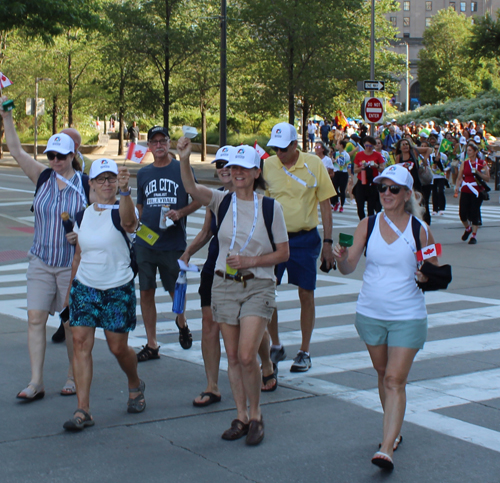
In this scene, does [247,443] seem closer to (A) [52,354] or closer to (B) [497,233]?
(A) [52,354]

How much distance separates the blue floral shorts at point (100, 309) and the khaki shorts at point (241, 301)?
65 centimetres

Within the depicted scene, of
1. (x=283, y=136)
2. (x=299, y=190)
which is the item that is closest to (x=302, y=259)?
(x=299, y=190)

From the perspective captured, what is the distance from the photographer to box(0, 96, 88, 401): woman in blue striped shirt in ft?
18.9

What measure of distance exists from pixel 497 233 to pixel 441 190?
3.58 meters

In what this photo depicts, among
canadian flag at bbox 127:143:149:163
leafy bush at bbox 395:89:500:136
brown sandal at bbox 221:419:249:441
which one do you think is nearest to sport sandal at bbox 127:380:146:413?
brown sandal at bbox 221:419:249:441

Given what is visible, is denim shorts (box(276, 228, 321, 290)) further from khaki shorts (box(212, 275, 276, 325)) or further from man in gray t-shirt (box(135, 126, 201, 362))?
khaki shorts (box(212, 275, 276, 325))

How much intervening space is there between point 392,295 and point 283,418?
1.29 meters

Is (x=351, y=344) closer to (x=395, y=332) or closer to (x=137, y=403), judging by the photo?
(x=137, y=403)

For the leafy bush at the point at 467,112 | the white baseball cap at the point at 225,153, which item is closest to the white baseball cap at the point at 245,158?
the white baseball cap at the point at 225,153

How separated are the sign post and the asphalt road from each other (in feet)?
56.6

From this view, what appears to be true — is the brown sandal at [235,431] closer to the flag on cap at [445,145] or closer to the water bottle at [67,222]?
the water bottle at [67,222]

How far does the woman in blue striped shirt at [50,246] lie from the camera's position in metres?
5.77

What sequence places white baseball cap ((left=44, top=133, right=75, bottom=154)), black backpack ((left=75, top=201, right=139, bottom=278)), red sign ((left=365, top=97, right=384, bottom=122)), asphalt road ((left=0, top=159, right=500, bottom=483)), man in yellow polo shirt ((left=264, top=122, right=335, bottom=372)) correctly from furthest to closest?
red sign ((left=365, top=97, right=384, bottom=122))
man in yellow polo shirt ((left=264, top=122, right=335, bottom=372))
white baseball cap ((left=44, top=133, right=75, bottom=154))
black backpack ((left=75, top=201, right=139, bottom=278))
asphalt road ((left=0, top=159, right=500, bottom=483))

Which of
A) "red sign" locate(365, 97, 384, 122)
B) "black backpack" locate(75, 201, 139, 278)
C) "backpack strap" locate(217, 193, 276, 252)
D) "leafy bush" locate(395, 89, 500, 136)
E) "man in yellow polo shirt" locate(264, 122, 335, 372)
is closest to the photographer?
"backpack strap" locate(217, 193, 276, 252)
